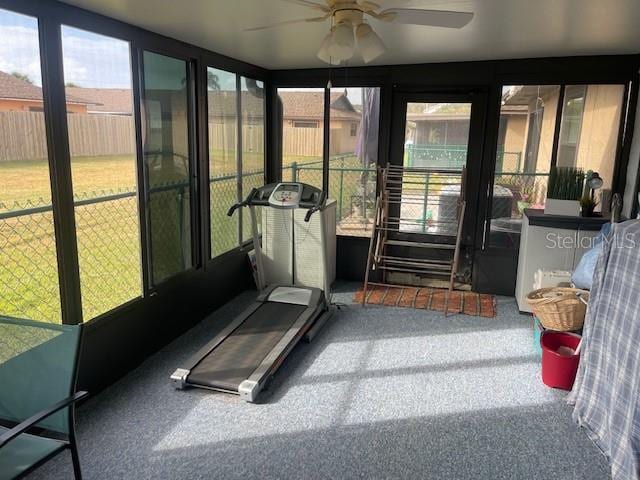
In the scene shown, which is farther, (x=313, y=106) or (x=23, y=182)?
(x=313, y=106)

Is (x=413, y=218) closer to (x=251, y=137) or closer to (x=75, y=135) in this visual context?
(x=251, y=137)

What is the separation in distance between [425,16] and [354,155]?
3.06 meters

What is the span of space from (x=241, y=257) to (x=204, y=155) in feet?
4.13

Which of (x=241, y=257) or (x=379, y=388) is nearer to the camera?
(x=379, y=388)

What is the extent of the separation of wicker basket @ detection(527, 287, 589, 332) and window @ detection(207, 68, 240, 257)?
2.79m

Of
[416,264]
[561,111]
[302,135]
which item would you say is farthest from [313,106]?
[561,111]

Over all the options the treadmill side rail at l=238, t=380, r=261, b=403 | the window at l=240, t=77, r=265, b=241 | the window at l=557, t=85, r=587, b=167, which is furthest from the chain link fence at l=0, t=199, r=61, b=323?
the window at l=557, t=85, r=587, b=167

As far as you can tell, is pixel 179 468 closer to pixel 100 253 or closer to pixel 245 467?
pixel 245 467

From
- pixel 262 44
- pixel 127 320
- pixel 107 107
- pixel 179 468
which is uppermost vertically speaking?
pixel 262 44

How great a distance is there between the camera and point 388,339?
3850mm

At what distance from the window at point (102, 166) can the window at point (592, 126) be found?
3.85 meters

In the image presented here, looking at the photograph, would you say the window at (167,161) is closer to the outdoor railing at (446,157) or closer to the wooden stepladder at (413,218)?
the wooden stepladder at (413,218)

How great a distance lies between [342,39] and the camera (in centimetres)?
215

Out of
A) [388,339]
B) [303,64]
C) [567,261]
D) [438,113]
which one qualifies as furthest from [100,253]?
[567,261]
